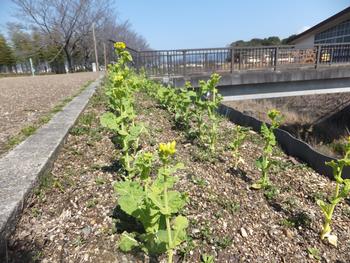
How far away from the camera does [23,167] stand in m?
2.44

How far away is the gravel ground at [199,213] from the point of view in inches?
74.1

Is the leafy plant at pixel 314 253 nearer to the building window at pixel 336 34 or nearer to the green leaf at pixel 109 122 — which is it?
the green leaf at pixel 109 122

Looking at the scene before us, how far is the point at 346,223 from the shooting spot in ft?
8.74

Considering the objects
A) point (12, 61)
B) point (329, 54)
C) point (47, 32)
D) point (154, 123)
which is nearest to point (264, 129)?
point (154, 123)

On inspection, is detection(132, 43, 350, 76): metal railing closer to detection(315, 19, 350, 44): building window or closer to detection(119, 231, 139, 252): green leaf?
detection(119, 231, 139, 252): green leaf

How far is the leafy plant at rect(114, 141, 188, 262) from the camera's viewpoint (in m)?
1.59

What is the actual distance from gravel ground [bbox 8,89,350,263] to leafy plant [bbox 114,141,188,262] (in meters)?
0.20

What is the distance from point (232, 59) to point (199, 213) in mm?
9649

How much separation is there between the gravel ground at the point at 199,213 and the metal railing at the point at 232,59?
8.23 metres

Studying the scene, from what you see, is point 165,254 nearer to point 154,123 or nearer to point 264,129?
point 264,129

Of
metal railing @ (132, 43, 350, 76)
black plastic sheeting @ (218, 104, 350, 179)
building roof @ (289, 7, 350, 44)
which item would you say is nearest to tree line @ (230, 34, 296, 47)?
building roof @ (289, 7, 350, 44)

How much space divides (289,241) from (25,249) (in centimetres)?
203

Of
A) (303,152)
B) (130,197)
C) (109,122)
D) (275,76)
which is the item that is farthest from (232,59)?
(130,197)

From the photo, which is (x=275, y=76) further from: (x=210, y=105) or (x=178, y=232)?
(x=178, y=232)
